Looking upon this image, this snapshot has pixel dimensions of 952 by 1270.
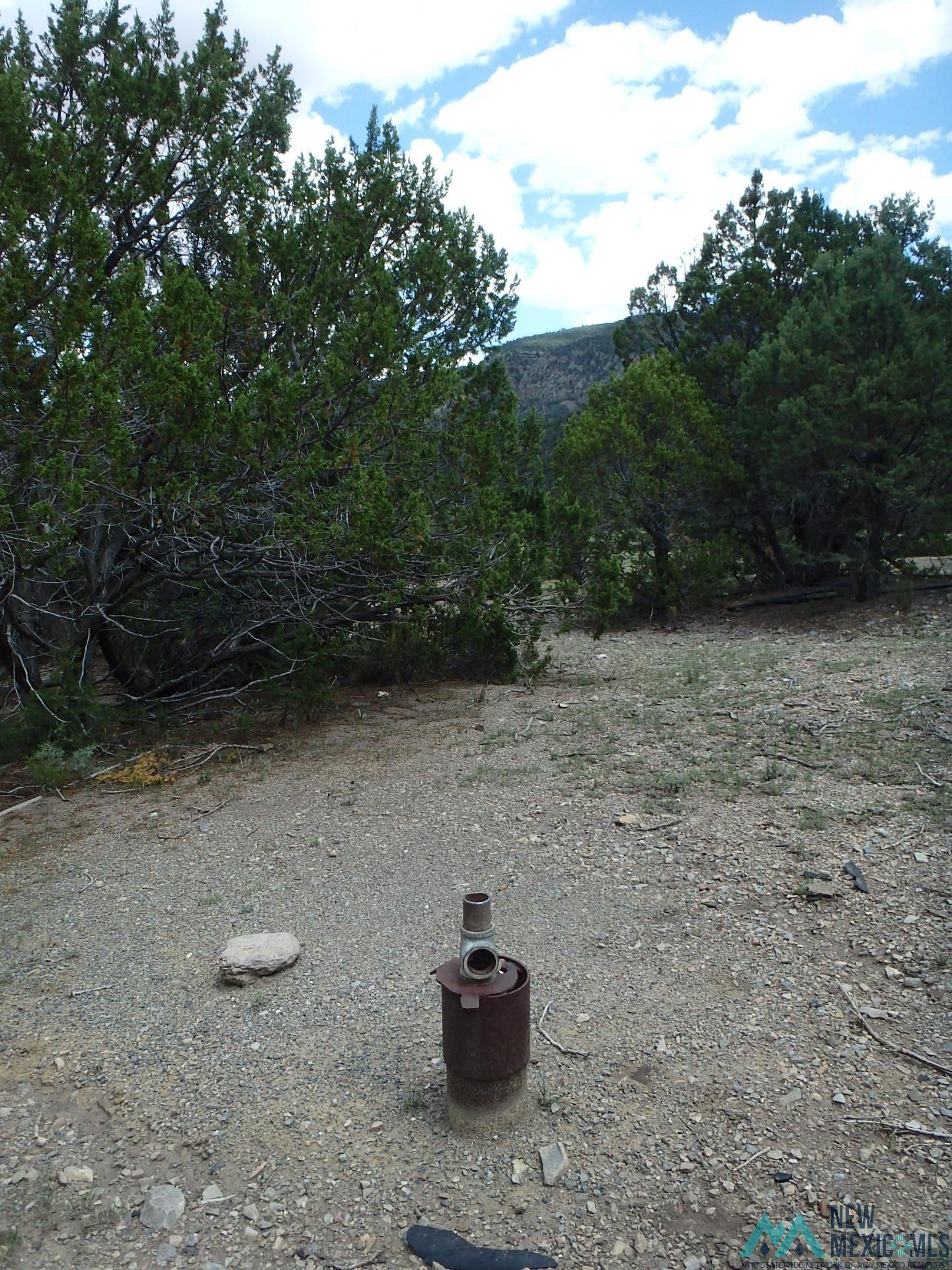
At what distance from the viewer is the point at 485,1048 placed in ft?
8.28

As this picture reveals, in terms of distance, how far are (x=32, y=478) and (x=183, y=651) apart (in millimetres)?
2697

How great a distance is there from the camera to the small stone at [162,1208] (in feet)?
7.45

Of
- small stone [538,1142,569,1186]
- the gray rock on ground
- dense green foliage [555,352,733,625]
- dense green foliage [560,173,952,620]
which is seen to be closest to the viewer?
small stone [538,1142,569,1186]

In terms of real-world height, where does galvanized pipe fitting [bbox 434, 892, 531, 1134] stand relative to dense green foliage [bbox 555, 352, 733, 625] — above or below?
below

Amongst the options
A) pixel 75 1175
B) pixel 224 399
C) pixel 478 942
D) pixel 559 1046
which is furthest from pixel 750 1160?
pixel 224 399

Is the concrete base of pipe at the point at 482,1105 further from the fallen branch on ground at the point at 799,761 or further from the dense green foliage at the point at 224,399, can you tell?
the dense green foliage at the point at 224,399

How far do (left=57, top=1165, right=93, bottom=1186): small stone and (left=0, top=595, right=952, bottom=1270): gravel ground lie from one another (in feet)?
0.06

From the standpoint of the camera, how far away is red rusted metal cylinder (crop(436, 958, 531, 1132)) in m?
2.51

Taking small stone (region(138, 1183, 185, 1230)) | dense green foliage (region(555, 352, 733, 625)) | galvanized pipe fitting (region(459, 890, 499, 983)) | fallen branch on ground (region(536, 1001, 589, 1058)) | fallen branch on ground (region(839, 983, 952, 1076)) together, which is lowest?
fallen branch on ground (region(536, 1001, 589, 1058))

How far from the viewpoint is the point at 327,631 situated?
24.3 ft

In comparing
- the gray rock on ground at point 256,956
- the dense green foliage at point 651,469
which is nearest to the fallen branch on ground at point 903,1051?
the gray rock on ground at point 256,956

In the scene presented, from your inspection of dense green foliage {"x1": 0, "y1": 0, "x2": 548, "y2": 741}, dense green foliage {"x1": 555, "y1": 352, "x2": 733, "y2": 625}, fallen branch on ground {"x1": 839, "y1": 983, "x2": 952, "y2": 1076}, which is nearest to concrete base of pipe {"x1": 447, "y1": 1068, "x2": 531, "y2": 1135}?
fallen branch on ground {"x1": 839, "y1": 983, "x2": 952, "y2": 1076}

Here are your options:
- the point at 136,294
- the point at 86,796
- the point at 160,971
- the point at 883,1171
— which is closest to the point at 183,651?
the point at 86,796

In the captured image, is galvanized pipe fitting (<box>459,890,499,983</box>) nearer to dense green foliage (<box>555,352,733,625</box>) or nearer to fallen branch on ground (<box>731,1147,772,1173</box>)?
fallen branch on ground (<box>731,1147,772,1173</box>)
